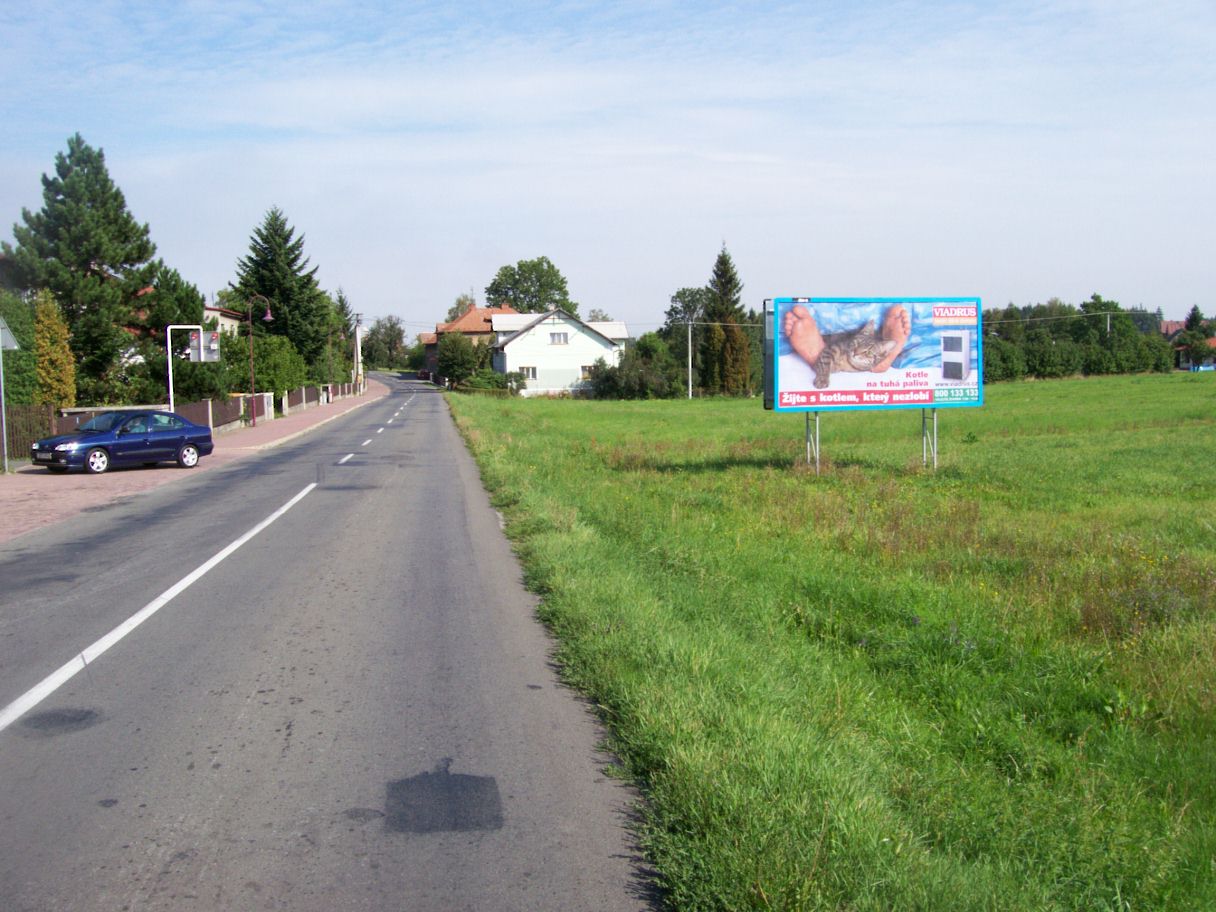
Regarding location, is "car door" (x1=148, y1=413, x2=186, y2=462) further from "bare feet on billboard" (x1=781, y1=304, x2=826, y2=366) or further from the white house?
the white house

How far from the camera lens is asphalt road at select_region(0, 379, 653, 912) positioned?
3.99m

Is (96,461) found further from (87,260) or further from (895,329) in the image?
(87,260)

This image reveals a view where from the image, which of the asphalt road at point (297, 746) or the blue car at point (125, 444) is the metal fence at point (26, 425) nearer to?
the blue car at point (125, 444)

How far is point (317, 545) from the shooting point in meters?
12.5

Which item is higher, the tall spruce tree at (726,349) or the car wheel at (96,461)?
the tall spruce tree at (726,349)

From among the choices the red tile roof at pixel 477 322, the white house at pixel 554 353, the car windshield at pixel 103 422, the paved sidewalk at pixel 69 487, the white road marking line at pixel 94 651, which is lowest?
the white road marking line at pixel 94 651

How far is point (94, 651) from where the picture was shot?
7457mm

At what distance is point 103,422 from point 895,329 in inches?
719

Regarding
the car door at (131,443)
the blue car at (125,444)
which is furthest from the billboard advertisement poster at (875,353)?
the car door at (131,443)

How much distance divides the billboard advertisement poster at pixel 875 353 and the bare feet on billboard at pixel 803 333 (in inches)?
0.8

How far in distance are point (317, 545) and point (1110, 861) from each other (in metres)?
10.1

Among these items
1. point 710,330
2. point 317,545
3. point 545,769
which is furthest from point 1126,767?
point 710,330

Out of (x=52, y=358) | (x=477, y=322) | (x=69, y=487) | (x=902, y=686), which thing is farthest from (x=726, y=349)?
(x=902, y=686)

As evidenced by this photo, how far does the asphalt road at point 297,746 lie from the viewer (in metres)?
3.99
